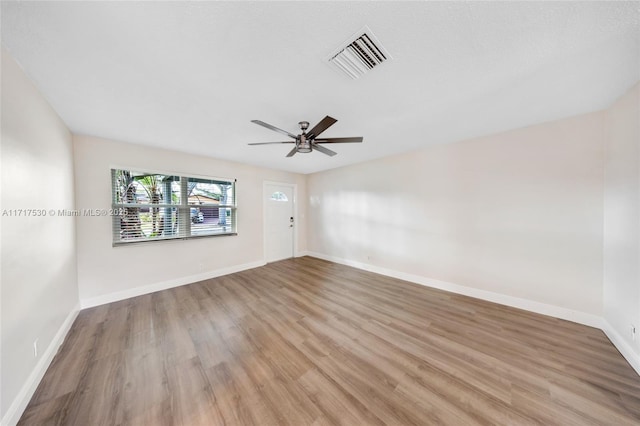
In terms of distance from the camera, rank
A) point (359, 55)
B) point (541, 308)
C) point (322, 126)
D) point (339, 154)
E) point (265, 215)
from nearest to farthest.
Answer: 1. point (359, 55)
2. point (322, 126)
3. point (541, 308)
4. point (339, 154)
5. point (265, 215)

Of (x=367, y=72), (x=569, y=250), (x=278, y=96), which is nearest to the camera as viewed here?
(x=367, y=72)

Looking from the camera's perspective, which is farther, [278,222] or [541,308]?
[278,222]

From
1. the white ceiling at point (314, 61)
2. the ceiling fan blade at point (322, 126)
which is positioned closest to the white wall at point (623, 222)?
Answer: the white ceiling at point (314, 61)

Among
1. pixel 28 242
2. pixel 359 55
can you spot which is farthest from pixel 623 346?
pixel 28 242

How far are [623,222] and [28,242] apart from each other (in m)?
5.30

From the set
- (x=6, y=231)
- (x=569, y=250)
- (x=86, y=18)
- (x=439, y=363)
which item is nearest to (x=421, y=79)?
(x=86, y=18)

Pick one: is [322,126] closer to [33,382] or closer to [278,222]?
[33,382]

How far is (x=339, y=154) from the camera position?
152 inches

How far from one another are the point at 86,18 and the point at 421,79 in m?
2.28

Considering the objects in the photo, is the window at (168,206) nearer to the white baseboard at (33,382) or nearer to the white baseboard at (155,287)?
the white baseboard at (155,287)

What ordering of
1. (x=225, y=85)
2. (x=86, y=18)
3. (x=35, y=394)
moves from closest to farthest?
(x=86, y=18), (x=35, y=394), (x=225, y=85)

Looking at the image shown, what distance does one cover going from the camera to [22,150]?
5.14ft

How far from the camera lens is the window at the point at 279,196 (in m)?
5.21

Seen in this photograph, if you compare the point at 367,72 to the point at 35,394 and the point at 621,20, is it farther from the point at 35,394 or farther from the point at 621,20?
the point at 35,394
